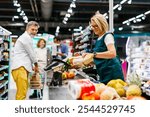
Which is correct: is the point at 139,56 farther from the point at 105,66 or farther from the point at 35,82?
the point at 105,66

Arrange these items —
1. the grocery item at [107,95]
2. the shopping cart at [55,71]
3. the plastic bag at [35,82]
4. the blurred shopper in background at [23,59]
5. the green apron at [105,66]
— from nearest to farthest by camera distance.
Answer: the grocery item at [107,95]
the shopping cart at [55,71]
the green apron at [105,66]
the blurred shopper in background at [23,59]
the plastic bag at [35,82]

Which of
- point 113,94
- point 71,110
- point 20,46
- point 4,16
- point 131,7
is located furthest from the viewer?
point 4,16

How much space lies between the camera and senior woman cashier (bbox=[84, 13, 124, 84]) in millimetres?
2318

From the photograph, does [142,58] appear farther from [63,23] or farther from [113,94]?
[63,23]

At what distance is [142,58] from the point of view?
5.47m

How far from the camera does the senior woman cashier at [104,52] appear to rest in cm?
232

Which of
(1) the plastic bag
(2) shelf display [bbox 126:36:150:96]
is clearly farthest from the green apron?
(1) the plastic bag

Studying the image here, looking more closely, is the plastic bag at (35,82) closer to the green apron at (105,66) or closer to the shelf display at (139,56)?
the shelf display at (139,56)

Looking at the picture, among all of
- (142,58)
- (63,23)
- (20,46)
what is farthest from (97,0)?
(20,46)

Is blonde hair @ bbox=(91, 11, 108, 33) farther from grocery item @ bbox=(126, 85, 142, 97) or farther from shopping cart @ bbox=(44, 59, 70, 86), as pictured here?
grocery item @ bbox=(126, 85, 142, 97)

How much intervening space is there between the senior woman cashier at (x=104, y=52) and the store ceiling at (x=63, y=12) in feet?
36.1

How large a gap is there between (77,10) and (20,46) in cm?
1367

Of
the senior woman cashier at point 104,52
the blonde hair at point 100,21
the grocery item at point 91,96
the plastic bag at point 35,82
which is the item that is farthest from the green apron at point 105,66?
the plastic bag at point 35,82

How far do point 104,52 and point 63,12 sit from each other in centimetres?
1589
